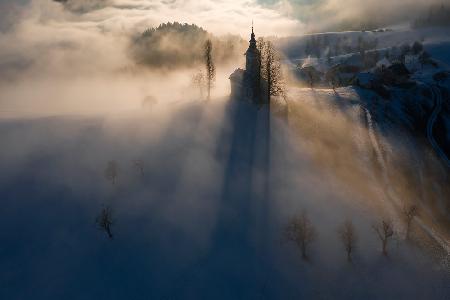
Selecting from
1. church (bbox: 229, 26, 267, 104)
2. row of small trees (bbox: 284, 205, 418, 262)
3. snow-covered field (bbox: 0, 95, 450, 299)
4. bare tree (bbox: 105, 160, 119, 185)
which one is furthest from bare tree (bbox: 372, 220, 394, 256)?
church (bbox: 229, 26, 267, 104)

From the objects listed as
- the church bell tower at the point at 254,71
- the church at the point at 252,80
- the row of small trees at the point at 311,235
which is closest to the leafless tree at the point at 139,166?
the row of small trees at the point at 311,235

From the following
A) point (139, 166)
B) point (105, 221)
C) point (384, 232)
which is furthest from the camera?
point (139, 166)

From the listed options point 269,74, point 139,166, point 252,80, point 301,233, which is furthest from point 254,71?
point 301,233

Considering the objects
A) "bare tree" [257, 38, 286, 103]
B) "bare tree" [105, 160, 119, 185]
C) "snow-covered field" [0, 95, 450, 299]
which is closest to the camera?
"snow-covered field" [0, 95, 450, 299]

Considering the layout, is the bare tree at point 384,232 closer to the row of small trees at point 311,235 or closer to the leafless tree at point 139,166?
the row of small trees at point 311,235

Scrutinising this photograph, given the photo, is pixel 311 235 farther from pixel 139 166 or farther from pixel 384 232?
pixel 139 166

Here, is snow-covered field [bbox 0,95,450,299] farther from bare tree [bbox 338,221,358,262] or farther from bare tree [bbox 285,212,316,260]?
bare tree [bbox 285,212,316,260]
